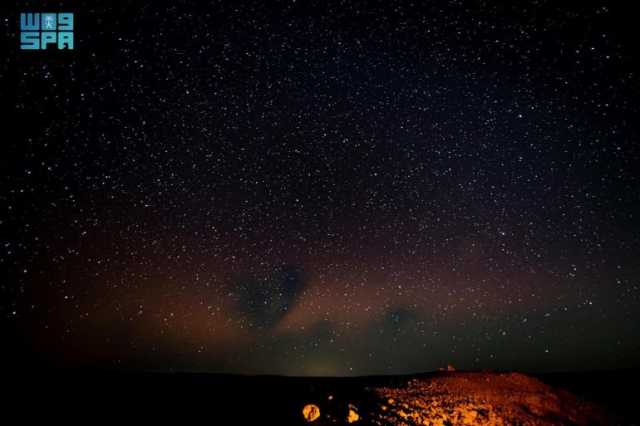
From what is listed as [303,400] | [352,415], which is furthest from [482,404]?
[303,400]

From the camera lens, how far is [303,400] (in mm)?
8727

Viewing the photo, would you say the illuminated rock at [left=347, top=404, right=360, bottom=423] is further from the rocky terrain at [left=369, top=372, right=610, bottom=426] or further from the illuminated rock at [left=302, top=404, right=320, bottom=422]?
the illuminated rock at [left=302, top=404, right=320, bottom=422]

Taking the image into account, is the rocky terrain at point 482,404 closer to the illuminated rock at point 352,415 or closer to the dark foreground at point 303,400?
the dark foreground at point 303,400

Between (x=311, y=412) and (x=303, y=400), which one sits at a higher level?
(x=303, y=400)

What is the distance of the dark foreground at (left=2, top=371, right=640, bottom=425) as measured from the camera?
793 cm

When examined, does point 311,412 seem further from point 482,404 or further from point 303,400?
point 482,404

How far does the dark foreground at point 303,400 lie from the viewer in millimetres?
7934

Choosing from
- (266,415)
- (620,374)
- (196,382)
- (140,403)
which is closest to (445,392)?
(266,415)

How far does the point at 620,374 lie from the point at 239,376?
12395 millimetres

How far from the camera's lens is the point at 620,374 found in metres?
13.5

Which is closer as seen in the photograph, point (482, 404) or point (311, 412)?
point (311, 412)

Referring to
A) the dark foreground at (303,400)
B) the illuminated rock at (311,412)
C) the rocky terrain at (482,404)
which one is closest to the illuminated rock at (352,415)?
the dark foreground at (303,400)

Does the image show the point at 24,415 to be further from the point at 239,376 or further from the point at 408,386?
the point at 408,386

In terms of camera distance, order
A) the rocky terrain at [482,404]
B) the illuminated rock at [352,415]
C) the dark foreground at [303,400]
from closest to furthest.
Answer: the illuminated rock at [352,415] → the dark foreground at [303,400] → the rocky terrain at [482,404]
